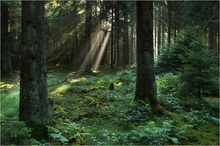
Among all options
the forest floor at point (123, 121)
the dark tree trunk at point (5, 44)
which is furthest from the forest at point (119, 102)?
the dark tree trunk at point (5, 44)

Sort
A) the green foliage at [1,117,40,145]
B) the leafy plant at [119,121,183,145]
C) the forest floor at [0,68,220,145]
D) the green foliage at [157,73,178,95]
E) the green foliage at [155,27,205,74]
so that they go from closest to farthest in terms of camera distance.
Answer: the green foliage at [1,117,40,145] < the leafy plant at [119,121,183,145] < the forest floor at [0,68,220,145] < the green foliage at [157,73,178,95] < the green foliage at [155,27,205,74]

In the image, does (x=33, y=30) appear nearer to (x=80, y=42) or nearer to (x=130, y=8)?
(x=130, y=8)

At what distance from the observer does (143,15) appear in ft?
25.3

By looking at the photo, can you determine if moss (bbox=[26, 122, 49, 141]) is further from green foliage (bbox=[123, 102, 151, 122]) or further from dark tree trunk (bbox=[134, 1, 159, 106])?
dark tree trunk (bbox=[134, 1, 159, 106])

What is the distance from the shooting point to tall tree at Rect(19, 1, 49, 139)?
482cm

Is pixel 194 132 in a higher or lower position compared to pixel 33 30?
lower

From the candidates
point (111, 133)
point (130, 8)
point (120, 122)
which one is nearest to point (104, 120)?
point (120, 122)

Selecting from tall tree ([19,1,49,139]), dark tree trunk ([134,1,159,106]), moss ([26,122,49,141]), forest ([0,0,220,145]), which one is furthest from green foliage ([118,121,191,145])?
dark tree trunk ([134,1,159,106])

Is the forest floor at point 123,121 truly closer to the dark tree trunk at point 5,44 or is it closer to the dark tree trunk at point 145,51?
the dark tree trunk at point 145,51

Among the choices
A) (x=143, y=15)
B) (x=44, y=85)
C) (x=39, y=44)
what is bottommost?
(x=44, y=85)

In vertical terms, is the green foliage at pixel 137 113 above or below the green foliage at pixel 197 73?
below

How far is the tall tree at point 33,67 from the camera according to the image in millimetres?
4816

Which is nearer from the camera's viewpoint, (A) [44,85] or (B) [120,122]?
(A) [44,85]

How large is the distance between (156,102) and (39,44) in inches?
170
